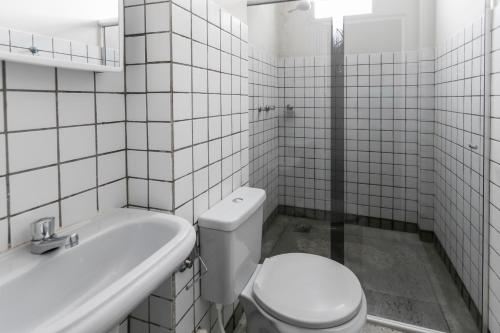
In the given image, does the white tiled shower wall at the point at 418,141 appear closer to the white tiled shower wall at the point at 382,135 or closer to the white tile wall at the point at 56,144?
the white tiled shower wall at the point at 382,135

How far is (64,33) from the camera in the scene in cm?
88

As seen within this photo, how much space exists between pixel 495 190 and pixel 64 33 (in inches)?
72.5

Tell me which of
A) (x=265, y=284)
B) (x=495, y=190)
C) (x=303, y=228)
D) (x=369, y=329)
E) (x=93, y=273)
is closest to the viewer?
(x=93, y=273)

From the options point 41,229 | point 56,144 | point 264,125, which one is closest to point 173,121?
point 56,144

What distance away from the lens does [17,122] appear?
80cm

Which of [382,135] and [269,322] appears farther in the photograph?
[382,135]

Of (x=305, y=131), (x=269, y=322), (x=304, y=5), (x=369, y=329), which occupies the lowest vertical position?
(x=369, y=329)

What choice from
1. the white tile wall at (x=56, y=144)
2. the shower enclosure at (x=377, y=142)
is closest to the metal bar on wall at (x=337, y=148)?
the shower enclosure at (x=377, y=142)

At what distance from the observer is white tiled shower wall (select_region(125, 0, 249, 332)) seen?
110cm

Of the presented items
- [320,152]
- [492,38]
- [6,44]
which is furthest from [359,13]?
[6,44]

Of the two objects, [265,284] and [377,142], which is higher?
[377,142]

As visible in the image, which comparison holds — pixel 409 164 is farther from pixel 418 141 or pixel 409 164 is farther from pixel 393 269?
pixel 393 269

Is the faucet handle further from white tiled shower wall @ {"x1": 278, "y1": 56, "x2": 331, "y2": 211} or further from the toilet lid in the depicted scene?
white tiled shower wall @ {"x1": 278, "y1": 56, "x2": 331, "y2": 211}

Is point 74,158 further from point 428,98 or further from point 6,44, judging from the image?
point 428,98
